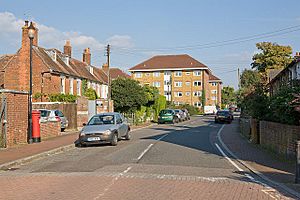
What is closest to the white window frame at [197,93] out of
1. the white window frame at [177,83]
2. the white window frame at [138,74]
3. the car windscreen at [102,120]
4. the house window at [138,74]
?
the white window frame at [177,83]

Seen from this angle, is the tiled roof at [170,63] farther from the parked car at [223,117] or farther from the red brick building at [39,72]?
the red brick building at [39,72]

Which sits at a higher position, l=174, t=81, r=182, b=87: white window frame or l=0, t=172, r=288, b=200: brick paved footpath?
l=174, t=81, r=182, b=87: white window frame

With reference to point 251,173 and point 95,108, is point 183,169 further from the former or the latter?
point 95,108

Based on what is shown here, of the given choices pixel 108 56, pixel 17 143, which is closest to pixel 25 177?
pixel 17 143

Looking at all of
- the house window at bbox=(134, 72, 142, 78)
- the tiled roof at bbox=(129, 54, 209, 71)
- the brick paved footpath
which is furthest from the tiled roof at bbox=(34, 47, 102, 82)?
the house window at bbox=(134, 72, 142, 78)

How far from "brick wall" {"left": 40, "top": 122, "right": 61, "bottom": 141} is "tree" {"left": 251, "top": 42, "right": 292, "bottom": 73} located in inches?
1687

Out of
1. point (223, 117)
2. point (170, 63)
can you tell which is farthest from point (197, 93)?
point (223, 117)

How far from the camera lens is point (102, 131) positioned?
18.3 m

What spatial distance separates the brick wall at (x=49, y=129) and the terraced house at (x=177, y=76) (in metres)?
66.3

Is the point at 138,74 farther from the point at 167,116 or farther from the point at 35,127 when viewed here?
the point at 35,127

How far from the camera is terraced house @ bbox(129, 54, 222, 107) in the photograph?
9094cm

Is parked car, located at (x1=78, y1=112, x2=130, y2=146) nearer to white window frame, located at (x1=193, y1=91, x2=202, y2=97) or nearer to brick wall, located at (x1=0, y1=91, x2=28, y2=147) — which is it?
brick wall, located at (x1=0, y1=91, x2=28, y2=147)

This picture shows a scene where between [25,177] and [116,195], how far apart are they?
3.56m

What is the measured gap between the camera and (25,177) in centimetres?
1052
